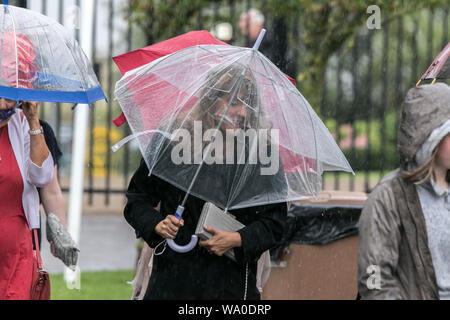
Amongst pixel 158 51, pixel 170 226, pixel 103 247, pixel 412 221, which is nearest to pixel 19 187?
pixel 170 226

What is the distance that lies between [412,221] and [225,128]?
0.94 meters

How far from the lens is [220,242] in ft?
12.2

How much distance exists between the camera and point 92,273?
7992mm

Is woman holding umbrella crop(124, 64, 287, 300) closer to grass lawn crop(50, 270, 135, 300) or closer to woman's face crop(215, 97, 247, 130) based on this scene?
woman's face crop(215, 97, 247, 130)

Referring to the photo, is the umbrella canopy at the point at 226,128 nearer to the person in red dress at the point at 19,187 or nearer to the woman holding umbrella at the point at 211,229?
the woman holding umbrella at the point at 211,229

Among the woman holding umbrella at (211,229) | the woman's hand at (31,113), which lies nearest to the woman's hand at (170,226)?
the woman holding umbrella at (211,229)

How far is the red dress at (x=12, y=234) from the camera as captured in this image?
377 centimetres

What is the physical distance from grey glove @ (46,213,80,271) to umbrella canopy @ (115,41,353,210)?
0.60 metres

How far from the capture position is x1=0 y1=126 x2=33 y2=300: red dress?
3771 millimetres

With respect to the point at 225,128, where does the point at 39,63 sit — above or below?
above

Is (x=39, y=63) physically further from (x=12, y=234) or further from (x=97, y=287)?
(x=97, y=287)

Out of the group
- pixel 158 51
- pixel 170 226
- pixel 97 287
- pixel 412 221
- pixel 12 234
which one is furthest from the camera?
pixel 97 287
